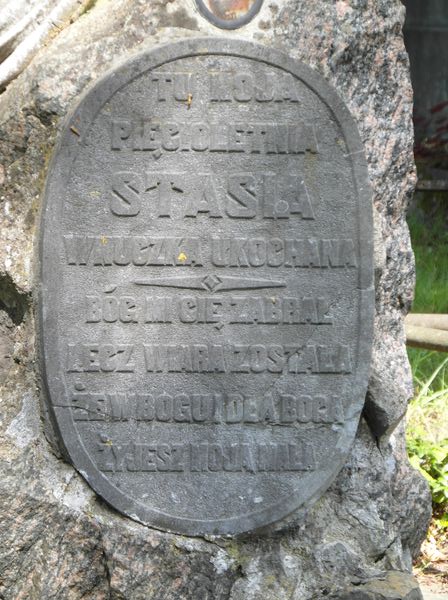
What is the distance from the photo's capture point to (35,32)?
2.59 metres

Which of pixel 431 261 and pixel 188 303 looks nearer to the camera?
pixel 188 303

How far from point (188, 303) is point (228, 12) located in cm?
69

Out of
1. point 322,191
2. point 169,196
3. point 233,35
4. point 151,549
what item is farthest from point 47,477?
point 233,35

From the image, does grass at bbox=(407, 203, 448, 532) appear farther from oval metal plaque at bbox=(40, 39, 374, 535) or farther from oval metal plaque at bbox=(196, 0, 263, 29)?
oval metal plaque at bbox=(196, 0, 263, 29)

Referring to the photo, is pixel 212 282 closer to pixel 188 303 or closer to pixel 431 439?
pixel 188 303

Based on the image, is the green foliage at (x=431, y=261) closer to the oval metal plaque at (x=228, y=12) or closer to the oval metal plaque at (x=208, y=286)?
the oval metal plaque at (x=208, y=286)

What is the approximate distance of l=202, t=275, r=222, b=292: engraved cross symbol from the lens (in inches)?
99.3

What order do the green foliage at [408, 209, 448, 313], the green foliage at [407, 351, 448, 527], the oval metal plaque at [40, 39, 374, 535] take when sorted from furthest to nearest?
the green foliage at [408, 209, 448, 313] → the green foliage at [407, 351, 448, 527] → the oval metal plaque at [40, 39, 374, 535]

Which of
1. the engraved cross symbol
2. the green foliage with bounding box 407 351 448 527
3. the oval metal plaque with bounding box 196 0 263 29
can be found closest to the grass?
the green foliage with bounding box 407 351 448 527

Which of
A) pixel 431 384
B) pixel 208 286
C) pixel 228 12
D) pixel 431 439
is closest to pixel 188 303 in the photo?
pixel 208 286

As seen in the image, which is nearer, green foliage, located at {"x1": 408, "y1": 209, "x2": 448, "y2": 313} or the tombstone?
the tombstone

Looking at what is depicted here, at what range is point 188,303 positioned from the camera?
2.52 m

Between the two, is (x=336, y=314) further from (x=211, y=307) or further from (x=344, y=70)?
(x=344, y=70)

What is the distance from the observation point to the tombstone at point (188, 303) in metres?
2.47
